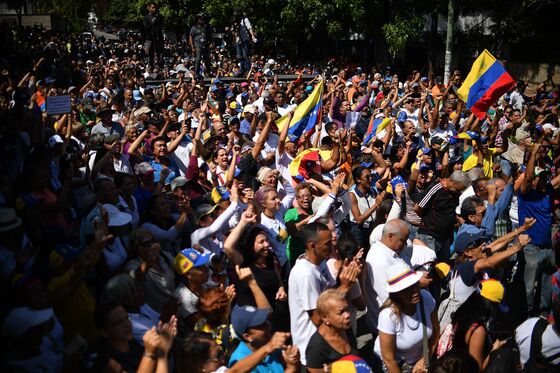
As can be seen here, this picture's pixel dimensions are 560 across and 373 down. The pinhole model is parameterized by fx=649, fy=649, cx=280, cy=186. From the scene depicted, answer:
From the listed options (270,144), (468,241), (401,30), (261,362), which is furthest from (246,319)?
(401,30)

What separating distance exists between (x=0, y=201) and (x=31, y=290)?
1.35 meters

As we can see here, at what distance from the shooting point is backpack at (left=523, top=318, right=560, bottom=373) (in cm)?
452

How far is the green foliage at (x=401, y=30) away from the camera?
23672mm

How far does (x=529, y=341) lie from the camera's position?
471cm

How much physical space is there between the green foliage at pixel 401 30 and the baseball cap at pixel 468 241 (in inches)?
739

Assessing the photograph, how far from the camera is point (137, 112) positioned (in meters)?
10.3

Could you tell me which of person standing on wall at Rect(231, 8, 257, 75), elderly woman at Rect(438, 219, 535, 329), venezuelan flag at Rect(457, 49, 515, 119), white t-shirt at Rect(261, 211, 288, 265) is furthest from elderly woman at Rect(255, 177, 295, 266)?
person standing on wall at Rect(231, 8, 257, 75)

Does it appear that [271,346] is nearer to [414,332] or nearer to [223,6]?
[414,332]

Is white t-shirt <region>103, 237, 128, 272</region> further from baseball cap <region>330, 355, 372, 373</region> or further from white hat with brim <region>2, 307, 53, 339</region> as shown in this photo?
baseball cap <region>330, 355, 372, 373</region>

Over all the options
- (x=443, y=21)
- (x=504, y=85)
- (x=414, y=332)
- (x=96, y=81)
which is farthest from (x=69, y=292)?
(x=443, y=21)

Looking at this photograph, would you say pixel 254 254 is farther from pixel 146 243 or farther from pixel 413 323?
pixel 413 323

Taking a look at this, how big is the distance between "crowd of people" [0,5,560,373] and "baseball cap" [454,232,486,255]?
2 cm

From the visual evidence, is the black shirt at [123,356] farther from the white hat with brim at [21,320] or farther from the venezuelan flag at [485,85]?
the venezuelan flag at [485,85]

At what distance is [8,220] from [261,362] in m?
2.15
